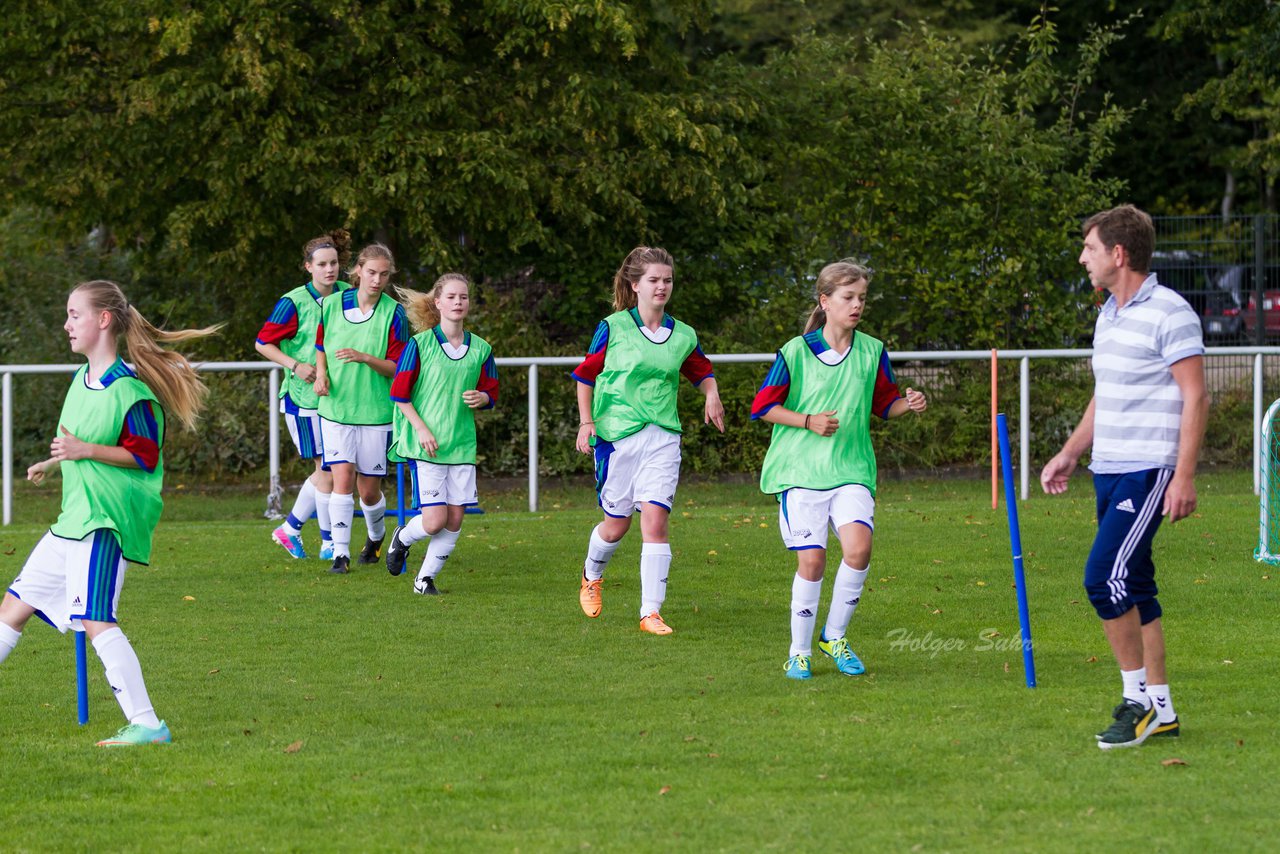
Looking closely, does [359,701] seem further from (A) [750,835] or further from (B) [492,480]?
(B) [492,480]

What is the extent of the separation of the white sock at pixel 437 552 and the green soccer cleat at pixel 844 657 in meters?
3.00

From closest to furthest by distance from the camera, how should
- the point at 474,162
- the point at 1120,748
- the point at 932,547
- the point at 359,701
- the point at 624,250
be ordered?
1. the point at 1120,748
2. the point at 359,701
3. the point at 932,547
4. the point at 474,162
5. the point at 624,250

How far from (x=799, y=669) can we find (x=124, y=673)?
2.84m

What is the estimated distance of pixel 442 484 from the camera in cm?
985

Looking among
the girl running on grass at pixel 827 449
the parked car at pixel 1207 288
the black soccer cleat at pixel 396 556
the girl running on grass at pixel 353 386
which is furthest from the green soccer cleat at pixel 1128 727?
the parked car at pixel 1207 288

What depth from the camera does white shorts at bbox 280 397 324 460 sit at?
1123cm

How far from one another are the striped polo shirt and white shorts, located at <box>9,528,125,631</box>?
3555mm

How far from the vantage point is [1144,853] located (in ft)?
15.6

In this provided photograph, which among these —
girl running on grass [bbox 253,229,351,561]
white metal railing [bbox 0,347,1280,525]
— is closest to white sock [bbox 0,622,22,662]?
girl running on grass [bbox 253,229,351,561]

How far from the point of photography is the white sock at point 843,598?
7352mm

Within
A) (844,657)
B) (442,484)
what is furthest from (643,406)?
(844,657)

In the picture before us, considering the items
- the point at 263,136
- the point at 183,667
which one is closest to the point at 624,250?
the point at 263,136

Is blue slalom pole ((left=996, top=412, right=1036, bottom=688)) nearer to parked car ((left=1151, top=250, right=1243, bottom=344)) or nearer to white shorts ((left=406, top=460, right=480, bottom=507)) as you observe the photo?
white shorts ((left=406, top=460, right=480, bottom=507))

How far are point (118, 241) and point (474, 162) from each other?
4852 millimetres
